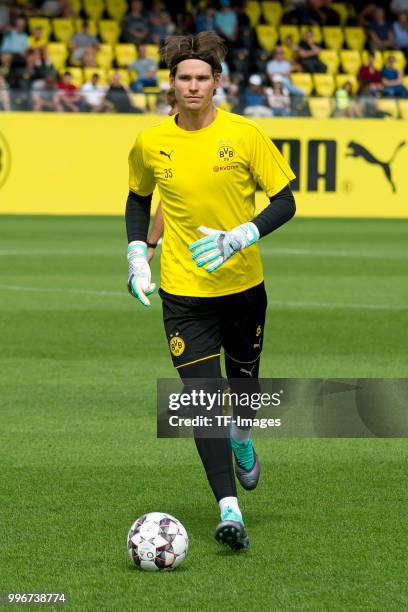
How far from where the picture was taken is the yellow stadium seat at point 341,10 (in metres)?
33.4

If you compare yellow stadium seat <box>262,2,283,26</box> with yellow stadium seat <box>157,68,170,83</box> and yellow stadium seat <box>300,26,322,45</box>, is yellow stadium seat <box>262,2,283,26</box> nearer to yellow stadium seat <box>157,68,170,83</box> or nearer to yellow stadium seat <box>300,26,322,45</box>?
yellow stadium seat <box>300,26,322,45</box>

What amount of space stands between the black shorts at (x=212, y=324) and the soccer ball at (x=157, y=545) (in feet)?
2.58

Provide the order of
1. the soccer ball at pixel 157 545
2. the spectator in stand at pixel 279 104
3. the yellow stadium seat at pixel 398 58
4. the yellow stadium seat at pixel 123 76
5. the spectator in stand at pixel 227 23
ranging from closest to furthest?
the soccer ball at pixel 157 545 < the spectator in stand at pixel 279 104 < the yellow stadium seat at pixel 123 76 < the spectator in stand at pixel 227 23 < the yellow stadium seat at pixel 398 58

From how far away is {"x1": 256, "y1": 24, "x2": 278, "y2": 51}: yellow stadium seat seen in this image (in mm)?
31375

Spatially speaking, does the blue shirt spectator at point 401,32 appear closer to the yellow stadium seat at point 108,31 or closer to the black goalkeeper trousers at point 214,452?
the yellow stadium seat at point 108,31

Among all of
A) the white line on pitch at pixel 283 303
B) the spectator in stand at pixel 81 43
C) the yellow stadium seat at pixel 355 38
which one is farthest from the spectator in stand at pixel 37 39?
the white line on pitch at pixel 283 303

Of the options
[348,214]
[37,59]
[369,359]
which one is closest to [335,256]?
[348,214]

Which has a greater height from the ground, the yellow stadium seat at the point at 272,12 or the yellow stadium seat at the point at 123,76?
the yellow stadium seat at the point at 272,12

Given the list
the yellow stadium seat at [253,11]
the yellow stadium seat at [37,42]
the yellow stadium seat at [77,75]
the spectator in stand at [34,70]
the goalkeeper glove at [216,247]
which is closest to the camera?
the goalkeeper glove at [216,247]

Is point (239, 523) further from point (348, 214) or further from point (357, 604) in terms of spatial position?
point (348, 214)

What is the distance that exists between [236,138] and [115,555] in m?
1.89

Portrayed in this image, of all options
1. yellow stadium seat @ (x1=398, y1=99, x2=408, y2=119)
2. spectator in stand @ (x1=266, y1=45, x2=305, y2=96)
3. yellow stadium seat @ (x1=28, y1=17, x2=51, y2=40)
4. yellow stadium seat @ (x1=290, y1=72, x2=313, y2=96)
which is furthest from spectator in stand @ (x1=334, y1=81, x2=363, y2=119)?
yellow stadium seat @ (x1=28, y1=17, x2=51, y2=40)

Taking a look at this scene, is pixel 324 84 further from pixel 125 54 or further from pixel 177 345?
pixel 177 345

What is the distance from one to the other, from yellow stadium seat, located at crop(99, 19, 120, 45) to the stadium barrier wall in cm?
541
